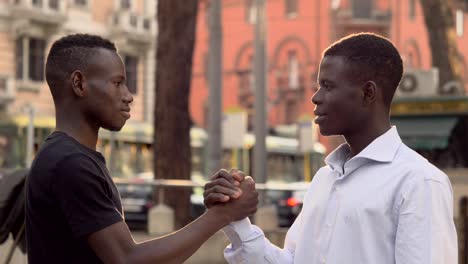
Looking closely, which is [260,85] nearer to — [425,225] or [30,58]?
[425,225]

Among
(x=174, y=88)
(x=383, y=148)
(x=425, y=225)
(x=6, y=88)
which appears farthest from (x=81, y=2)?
(x=425, y=225)

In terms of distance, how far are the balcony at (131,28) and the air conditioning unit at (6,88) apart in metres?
7.87

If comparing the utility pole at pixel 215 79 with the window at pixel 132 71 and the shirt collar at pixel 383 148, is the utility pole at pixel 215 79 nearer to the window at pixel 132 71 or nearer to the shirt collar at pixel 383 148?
the shirt collar at pixel 383 148

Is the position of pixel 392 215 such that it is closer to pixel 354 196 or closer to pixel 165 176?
pixel 354 196

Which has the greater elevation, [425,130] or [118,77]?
[118,77]

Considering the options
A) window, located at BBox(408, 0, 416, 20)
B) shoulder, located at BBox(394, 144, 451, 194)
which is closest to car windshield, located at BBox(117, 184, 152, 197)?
shoulder, located at BBox(394, 144, 451, 194)

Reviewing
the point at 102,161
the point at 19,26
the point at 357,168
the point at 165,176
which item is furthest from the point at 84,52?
the point at 19,26

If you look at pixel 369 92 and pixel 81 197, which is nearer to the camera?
pixel 81 197

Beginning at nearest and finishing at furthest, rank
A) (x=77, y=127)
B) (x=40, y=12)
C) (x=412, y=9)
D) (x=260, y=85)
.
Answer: (x=77, y=127) < (x=260, y=85) < (x=40, y=12) < (x=412, y=9)

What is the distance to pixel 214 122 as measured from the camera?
2053 cm

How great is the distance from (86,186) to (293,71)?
191 ft

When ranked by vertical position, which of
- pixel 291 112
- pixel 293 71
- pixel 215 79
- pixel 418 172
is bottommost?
pixel 291 112

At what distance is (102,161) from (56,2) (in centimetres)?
4145

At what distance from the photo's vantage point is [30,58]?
4306 centimetres
